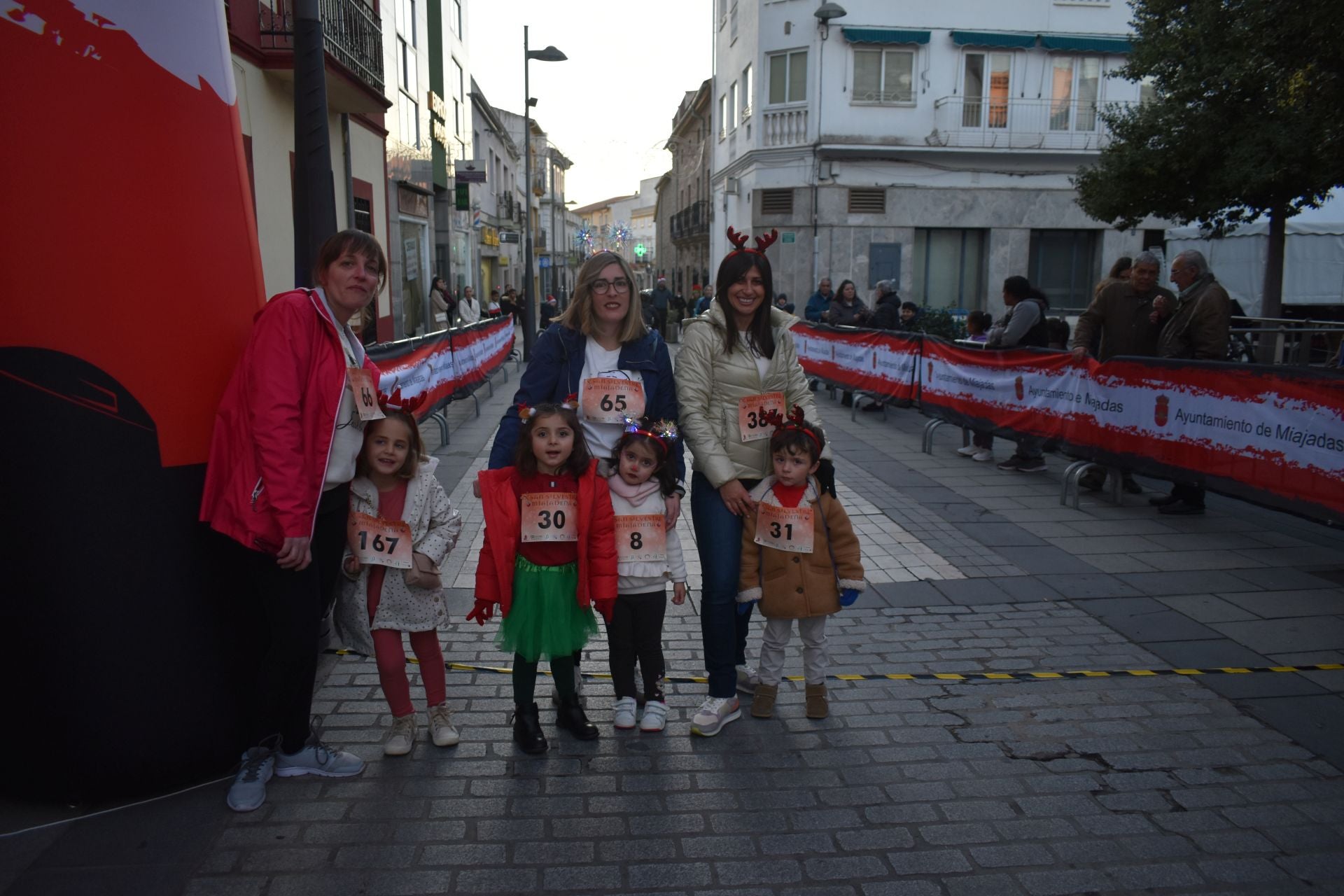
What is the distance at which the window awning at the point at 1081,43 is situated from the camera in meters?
28.4

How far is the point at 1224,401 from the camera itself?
6969 mm

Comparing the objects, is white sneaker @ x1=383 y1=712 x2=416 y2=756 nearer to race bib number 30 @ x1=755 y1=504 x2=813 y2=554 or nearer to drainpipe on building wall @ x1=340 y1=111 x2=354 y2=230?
race bib number 30 @ x1=755 y1=504 x2=813 y2=554

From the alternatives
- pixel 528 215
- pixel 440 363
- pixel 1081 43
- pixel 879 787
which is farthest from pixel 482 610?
pixel 1081 43

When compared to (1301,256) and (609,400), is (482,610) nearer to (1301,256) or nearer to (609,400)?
(609,400)

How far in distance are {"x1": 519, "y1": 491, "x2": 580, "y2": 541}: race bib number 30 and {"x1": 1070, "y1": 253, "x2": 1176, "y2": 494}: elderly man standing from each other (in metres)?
A: 6.21

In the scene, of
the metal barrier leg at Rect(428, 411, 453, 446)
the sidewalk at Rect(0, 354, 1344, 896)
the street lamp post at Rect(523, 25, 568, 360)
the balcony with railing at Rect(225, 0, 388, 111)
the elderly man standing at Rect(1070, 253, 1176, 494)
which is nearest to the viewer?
the sidewalk at Rect(0, 354, 1344, 896)

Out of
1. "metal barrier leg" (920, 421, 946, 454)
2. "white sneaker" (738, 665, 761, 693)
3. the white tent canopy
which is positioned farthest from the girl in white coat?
the white tent canopy

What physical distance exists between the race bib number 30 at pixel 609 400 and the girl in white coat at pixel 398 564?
632 millimetres

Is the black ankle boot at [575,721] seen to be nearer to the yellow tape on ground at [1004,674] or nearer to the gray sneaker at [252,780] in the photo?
the yellow tape on ground at [1004,674]

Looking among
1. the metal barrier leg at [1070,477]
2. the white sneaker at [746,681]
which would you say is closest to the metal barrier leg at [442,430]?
the metal barrier leg at [1070,477]

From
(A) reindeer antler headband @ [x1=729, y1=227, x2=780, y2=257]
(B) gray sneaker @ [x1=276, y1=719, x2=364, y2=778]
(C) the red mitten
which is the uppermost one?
(A) reindeer antler headband @ [x1=729, y1=227, x2=780, y2=257]

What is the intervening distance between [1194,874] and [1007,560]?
143 inches

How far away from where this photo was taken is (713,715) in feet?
13.2

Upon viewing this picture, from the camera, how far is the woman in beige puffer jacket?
398cm
